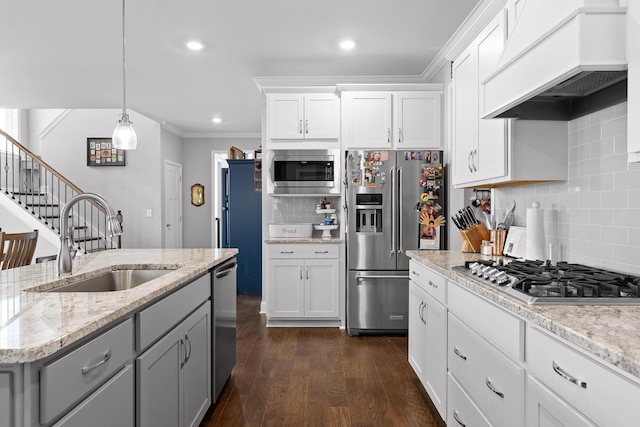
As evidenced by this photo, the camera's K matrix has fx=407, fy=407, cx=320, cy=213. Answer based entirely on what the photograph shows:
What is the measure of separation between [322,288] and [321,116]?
1.78m

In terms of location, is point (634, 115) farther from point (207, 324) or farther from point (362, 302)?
point (362, 302)

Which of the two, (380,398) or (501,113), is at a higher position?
(501,113)

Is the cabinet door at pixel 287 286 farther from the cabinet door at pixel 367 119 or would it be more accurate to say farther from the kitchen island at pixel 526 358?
the kitchen island at pixel 526 358

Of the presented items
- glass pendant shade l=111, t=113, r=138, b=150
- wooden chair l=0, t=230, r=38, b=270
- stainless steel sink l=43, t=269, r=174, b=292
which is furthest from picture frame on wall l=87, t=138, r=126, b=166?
stainless steel sink l=43, t=269, r=174, b=292

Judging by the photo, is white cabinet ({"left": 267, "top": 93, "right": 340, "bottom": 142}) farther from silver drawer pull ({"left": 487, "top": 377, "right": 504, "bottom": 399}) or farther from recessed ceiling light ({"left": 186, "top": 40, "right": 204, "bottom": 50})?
silver drawer pull ({"left": 487, "top": 377, "right": 504, "bottom": 399})

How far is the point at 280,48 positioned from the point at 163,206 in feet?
14.1

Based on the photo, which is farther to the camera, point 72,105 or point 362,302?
point 72,105

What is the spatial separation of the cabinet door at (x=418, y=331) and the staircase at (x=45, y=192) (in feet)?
17.0

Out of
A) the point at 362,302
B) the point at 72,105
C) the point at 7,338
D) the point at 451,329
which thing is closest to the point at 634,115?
the point at 451,329

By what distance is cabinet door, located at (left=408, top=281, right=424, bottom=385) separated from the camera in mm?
2559

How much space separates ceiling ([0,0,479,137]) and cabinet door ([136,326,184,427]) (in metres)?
2.43

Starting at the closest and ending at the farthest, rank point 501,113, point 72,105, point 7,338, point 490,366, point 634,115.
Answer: point 7,338, point 634,115, point 490,366, point 501,113, point 72,105

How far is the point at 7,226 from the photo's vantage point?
19.7 feet

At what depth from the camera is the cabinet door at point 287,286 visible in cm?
415
